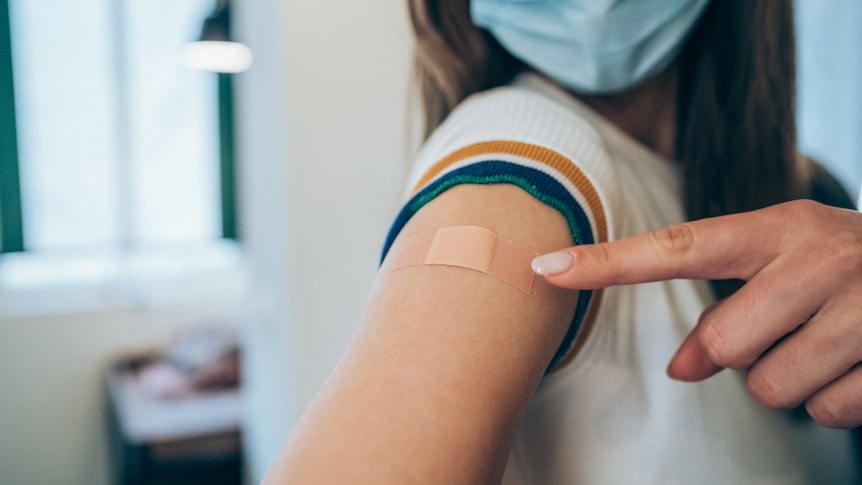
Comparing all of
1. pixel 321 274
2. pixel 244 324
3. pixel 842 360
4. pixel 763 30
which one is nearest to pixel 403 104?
pixel 321 274

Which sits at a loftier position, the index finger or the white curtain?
the white curtain

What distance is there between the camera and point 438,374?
0.38 meters

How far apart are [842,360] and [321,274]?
0.65 meters

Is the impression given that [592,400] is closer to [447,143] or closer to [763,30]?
[447,143]

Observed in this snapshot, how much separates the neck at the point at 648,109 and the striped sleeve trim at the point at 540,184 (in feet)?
0.86

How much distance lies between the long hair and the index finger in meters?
0.27

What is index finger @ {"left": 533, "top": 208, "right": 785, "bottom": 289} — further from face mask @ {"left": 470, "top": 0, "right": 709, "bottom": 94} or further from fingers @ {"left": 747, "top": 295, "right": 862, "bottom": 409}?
face mask @ {"left": 470, "top": 0, "right": 709, "bottom": 94}

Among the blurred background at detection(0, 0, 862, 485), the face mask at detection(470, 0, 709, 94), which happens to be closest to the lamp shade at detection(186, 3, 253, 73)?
the blurred background at detection(0, 0, 862, 485)

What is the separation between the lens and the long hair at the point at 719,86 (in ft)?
2.39

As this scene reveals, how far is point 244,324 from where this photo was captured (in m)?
1.42

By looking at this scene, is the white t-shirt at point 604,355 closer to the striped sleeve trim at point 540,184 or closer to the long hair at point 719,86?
→ the striped sleeve trim at point 540,184

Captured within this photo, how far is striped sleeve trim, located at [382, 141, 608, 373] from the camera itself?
486mm

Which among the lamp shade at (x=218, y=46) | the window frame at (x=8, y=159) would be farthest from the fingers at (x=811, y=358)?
the window frame at (x=8, y=159)

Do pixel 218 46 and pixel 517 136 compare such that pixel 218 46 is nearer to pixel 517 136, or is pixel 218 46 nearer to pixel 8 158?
pixel 8 158
